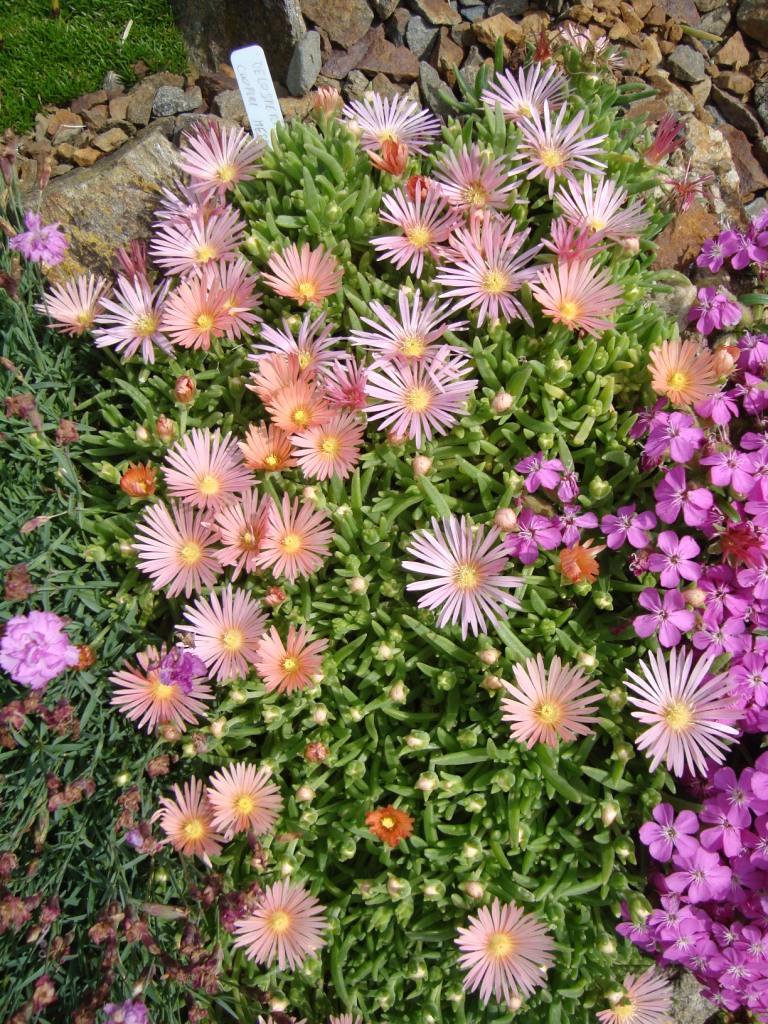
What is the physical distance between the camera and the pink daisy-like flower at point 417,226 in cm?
232

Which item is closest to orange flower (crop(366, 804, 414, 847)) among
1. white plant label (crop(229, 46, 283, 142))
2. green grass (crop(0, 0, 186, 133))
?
white plant label (crop(229, 46, 283, 142))

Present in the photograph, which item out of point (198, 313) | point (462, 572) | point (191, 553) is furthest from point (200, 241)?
point (462, 572)

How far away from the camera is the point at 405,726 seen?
87.4 inches

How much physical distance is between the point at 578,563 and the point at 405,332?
2.81 feet

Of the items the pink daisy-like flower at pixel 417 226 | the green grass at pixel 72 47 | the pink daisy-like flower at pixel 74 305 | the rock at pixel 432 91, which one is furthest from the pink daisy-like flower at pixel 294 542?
the green grass at pixel 72 47

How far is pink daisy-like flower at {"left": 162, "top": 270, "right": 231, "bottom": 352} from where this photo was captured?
2324mm

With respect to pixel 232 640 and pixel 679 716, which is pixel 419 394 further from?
pixel 679 716

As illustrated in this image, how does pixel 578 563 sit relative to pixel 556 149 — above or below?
below

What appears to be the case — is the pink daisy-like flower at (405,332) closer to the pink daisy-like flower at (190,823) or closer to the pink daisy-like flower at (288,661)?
the pink daisy-like flower at (288,661)

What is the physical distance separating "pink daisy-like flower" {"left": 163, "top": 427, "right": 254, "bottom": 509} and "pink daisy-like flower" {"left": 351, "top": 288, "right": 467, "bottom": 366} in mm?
493

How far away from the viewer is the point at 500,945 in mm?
1967

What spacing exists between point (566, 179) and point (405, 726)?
1824 mm

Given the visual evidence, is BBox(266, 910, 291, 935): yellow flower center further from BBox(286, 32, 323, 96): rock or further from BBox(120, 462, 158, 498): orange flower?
BBox(286, 32, 323, 96): rock

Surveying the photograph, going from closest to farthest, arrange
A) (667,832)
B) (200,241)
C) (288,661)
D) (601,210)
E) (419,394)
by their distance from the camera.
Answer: (667,832)
(288,661)
(419,394)
(601,210)
(200,241)
